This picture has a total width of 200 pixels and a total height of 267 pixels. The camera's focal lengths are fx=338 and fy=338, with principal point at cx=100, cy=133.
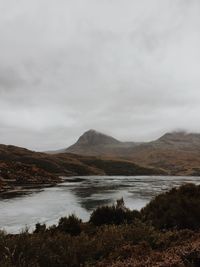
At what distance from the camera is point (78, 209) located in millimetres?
41062

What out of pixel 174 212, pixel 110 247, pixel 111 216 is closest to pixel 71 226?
pixel 111 216

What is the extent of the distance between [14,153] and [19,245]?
188 meters

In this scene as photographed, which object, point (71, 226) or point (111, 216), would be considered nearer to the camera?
point (71, 226)

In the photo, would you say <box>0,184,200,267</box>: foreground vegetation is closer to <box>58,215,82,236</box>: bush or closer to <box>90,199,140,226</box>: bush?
<box>58,215,82,236</box>: bush

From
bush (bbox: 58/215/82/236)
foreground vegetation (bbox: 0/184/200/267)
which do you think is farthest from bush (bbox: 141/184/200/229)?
bush (bbox: 58/215/82/236)

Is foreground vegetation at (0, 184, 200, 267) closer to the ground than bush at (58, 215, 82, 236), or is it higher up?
higher up

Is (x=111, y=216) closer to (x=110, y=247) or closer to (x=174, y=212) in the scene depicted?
(x=174, y=212)

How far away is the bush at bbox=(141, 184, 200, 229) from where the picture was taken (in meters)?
16.0

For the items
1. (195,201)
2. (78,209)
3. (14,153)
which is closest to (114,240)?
(195,201)

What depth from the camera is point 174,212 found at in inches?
663

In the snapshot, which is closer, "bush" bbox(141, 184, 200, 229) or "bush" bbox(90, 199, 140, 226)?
"bush" bbox(141, 184, 200, 229)

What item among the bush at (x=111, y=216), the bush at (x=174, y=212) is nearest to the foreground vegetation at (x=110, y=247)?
the bush at (x=174, y=212)

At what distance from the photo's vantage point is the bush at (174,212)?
15984mm

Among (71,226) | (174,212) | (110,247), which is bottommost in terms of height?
(71,226)
